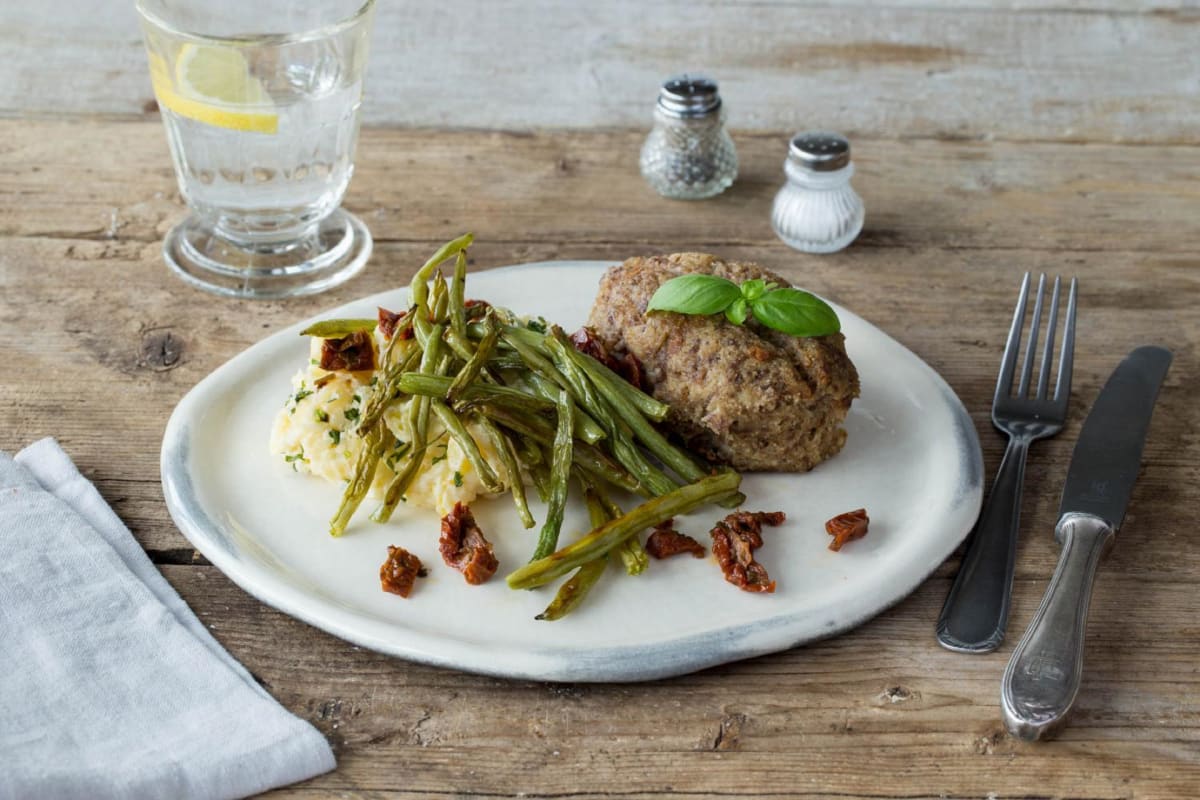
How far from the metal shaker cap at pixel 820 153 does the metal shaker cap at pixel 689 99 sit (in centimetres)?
35

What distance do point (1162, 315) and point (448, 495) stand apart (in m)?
2.48

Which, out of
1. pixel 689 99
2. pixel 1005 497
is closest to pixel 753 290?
pixel 1005 497

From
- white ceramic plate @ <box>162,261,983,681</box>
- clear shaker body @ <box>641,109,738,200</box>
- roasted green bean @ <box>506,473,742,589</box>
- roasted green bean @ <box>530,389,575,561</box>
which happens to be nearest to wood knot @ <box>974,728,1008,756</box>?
white ceramic plate @ <box>162,261,983,681</box>

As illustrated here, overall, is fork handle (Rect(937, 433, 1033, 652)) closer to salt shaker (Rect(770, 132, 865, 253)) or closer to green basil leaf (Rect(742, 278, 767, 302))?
green basil leaf (Rect(742, 278, 767, 302))

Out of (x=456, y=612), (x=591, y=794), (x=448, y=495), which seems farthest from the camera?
(x=448, y=495)

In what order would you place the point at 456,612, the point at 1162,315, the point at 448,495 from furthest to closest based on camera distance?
the point at 1162,315, the point at 448,495, the point at 456,612

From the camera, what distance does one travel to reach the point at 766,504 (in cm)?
313

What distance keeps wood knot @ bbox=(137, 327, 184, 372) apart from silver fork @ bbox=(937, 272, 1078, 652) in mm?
2276

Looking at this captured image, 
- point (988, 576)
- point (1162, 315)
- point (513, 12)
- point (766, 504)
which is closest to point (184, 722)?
point (766, 504)

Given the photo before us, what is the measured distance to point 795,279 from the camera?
430 centimetres

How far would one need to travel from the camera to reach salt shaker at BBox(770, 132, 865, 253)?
14.4ft

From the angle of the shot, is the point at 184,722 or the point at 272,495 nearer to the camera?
the point at 184,722

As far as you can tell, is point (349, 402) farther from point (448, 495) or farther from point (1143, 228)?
point (1143, 228)

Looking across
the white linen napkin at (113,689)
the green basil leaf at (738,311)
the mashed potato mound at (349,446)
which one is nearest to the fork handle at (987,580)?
the green basil leaf at (738,311)
